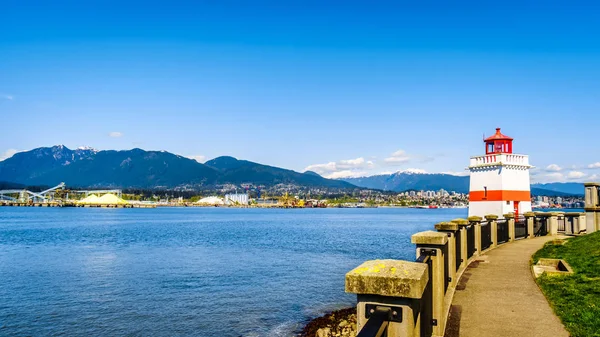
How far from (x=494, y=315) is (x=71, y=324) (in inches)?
665

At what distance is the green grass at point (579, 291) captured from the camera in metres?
8.48

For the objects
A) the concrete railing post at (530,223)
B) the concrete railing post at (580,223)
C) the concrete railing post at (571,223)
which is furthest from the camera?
the concrete railing post at (571,223)

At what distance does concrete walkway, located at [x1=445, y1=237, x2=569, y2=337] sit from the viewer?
8.42m

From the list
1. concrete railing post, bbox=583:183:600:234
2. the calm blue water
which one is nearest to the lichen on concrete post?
the calm blue water

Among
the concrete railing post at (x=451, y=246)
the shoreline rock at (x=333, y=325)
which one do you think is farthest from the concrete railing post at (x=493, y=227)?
the concrete railing post at (x=451, y=246)

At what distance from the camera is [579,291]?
1080 centimetres

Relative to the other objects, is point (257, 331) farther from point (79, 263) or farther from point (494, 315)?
point (79, 263)

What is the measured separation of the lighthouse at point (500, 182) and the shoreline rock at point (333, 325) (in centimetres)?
1186

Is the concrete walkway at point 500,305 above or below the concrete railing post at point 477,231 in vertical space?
below

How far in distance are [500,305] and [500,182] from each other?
58.1 feet

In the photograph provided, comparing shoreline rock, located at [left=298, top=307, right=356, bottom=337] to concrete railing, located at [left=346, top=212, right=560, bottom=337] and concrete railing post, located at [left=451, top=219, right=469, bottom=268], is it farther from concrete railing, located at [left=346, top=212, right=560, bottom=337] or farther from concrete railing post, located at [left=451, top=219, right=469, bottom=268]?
concrete railing, located at [left=346, top=212, right=560, bottom=337]

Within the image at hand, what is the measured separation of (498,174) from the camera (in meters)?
26.4

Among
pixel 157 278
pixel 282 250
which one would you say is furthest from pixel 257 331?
pixel 282 250

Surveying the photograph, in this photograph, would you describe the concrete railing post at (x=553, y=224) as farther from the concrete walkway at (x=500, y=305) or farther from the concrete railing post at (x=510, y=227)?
the concrete walkway at (x=500, y=305)
